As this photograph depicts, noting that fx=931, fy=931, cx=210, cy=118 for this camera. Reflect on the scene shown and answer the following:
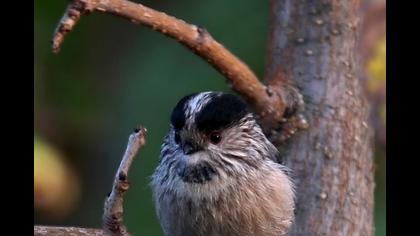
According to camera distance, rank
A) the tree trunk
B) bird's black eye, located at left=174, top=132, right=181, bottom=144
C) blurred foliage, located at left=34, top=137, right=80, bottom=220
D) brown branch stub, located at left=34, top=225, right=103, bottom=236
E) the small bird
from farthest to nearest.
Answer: blurred foliage, located at left=34, top=137, right=80, bottom=220
the tree trunk
bird's black eye, located at left=174, top=132, right=181, bottom=144
the small bird
brown branch stub, located at left=34, top=225, right=103, bottom=236

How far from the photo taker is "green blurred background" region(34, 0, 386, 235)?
18.7ft

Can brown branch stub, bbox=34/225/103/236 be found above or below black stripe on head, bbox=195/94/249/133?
below

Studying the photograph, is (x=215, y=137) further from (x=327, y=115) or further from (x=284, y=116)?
(x=327, y=115)

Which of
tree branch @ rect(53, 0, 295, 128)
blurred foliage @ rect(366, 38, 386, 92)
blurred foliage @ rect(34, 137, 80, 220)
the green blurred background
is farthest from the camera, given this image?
the green blurred background

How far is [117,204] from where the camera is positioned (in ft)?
10.9

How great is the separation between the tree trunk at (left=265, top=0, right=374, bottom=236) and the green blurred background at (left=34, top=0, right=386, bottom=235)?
728 mm

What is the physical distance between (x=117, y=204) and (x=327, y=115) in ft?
5.54

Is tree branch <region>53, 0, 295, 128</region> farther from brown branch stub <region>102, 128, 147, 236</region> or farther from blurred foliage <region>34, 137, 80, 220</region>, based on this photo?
blurred foliage <region>34, 137, 80, 220</region>

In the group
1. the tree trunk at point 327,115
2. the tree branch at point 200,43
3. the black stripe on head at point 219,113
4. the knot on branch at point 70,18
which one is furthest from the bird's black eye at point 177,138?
the knot on branch at point 70,18

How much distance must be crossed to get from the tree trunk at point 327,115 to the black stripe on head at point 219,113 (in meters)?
0.45

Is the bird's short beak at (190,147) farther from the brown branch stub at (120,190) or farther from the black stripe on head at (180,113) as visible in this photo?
the brown branch stub at (120,190)

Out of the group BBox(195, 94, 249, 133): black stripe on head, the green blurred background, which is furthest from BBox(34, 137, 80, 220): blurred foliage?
BBox(195, 94, 249, 133): black stripe on head

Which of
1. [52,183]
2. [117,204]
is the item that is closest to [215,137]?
[117,204]

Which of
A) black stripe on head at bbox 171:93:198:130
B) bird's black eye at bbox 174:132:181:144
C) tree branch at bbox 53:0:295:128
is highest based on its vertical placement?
tree branch at bbox 53:0:295:128
